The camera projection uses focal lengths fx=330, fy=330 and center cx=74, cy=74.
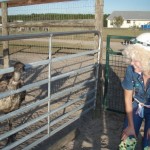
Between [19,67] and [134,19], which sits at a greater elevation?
[134,19]

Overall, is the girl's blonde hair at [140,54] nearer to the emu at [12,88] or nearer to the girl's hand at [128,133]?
the girl's hand at [128,133]

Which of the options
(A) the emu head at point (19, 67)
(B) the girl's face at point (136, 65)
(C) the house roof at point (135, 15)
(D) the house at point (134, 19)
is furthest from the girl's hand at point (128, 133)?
(C) the house roof at point (135, 15)

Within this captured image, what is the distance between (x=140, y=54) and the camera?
2.91 meters

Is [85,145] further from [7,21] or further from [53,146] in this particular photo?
[7,21]

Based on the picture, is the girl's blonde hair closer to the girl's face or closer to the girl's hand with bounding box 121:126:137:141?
the girl's face

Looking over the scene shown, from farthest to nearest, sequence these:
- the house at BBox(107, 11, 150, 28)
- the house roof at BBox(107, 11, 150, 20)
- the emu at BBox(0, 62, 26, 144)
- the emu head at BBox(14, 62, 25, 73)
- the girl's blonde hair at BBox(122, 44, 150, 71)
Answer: the house roof at BBox(107, 11, 150, 20) → the house at BBox(107, 11, 150, 28) → the emu at BBox(0, 62, 26, 144) → the emu head at BBox(14, 62, 25, 73) → the girl's blonde hair at BBox(122, 44, 150, 71)

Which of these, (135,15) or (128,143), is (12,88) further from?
(135,15)

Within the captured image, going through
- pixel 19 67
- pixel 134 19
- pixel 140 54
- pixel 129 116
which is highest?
pixel 134 19

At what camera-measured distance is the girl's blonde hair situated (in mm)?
2896

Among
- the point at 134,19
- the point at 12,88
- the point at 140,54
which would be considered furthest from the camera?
the point at 134,19

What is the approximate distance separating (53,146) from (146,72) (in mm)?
1976

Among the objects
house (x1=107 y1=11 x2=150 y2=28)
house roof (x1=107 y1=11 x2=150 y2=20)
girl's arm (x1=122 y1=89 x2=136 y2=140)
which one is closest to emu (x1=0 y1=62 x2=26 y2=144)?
girl's arm (x1=122 y1=89 x2=136 y2=140)

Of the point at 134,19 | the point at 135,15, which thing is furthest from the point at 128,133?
the point at 135,15

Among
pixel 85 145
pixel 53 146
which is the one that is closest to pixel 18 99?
pixel 53 146
